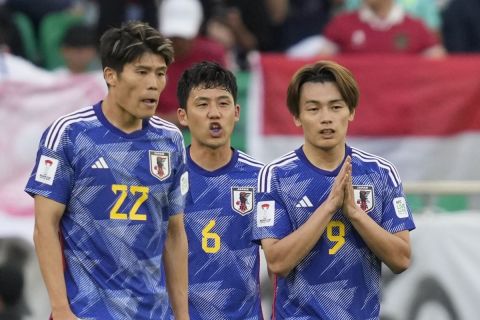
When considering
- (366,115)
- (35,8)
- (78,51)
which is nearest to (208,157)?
(366,115)

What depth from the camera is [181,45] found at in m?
12.5

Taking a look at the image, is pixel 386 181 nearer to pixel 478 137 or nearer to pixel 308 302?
pixel 308 302

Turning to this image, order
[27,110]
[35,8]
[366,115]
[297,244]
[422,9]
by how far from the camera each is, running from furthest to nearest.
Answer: [35,8], [422,9], [366,115], [27,110], [297,244]

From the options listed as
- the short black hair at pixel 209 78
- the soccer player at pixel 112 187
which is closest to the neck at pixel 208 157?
the short black hair at pixel 209 78

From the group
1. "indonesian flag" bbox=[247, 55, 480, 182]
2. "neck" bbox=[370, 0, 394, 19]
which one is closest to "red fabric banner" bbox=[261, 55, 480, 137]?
"indonesian flag" bbox=[247, 55, 480, 182]

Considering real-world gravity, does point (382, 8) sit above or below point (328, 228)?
above

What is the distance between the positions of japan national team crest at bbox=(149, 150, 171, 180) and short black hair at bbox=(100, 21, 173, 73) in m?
0.48

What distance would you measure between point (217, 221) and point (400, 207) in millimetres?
1381

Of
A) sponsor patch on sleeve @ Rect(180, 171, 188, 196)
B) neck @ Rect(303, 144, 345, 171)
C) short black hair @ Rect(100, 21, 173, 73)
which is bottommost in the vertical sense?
sponsor patch on sleeve @ Rect(180, 171, 188, 196)

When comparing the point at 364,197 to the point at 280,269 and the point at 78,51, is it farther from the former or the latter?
the point at 78,51

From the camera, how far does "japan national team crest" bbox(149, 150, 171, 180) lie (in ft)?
23.9

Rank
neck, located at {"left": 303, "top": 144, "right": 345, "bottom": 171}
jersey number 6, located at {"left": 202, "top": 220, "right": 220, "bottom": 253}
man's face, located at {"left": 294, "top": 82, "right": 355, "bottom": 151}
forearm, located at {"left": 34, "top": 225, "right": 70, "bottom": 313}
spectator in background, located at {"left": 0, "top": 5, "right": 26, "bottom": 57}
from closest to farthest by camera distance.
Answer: forearm, located at {"left": 34, "top": 225, "right": 70, "bottom": 313}, man's face, located at {"left": 294, "top": 82, "right": 355, "bottom": 151}, neck, located at {"left": 303, "top": 144, "right": 345, "bottom": 171}, jersey number 6, located at {"left": 202, "top": 220, "right": 220, "bottom": 253}, spectator in background, located at {"left": 0, "top": 5, "right": 26, "bottom": 57}

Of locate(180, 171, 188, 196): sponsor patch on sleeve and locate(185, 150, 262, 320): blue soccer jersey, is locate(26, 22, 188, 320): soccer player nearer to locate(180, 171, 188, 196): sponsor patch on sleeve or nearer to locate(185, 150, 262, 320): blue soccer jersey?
locate(180, 171, 188, 196): sponsor patch on sleeve

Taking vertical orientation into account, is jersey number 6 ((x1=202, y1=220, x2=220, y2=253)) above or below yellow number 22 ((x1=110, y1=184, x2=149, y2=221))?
below
